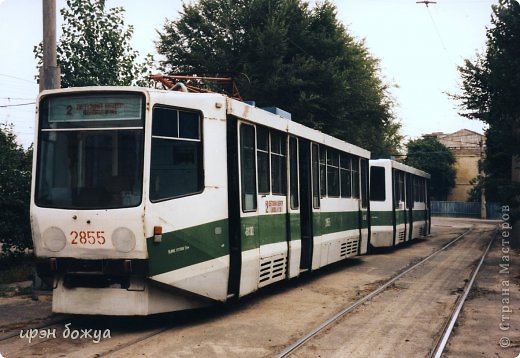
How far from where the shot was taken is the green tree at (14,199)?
47.4 ft

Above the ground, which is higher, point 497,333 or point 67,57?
point 67,57

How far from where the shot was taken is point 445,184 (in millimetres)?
73625

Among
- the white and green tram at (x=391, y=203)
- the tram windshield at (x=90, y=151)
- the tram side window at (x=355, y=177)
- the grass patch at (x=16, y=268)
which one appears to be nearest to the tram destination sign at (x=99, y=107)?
the tram windshield at (x=90, y=151)

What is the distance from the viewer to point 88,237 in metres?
7.80

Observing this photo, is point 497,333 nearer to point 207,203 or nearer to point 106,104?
point 207,203

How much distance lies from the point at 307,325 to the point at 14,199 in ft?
28.2

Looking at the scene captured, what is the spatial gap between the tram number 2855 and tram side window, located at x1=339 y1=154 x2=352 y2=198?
8.44m

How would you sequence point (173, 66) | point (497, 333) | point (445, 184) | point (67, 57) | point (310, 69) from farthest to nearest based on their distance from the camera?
point (445, 184)
point (173, 66)
point (310, 69)
point (67, 57)
point (497, 333)

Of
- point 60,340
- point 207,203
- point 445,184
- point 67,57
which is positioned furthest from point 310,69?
point 445,184

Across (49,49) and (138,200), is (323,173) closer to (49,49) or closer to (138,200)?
(49,49)

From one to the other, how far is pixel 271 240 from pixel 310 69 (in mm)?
14844

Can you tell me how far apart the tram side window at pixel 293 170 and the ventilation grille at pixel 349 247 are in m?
3.78

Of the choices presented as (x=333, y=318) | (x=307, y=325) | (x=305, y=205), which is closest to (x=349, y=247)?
(x=305, y=205)

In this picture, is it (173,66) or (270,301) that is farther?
(173,66)
